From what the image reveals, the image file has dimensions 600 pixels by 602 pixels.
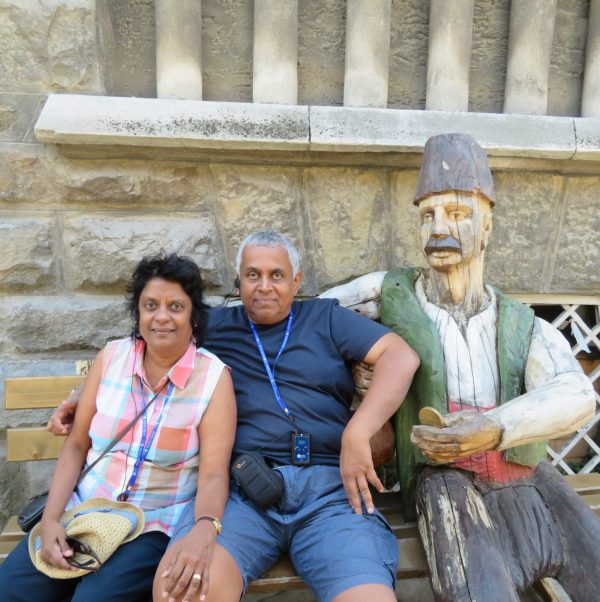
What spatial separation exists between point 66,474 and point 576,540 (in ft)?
4.96

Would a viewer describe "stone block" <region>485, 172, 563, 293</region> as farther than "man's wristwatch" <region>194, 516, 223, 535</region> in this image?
Yes

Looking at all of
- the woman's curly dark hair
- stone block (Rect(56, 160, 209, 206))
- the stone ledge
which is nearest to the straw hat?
the woman's curly dark hair

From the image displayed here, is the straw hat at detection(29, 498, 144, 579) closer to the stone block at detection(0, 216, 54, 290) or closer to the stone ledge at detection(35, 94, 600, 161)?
the stone block at detection(0, 216, 54, 290)

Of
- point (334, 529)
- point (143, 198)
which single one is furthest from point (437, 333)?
point (143, 198)

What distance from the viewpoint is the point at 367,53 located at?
261 centimetres

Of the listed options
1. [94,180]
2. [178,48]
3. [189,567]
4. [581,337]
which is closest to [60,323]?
[94,180]

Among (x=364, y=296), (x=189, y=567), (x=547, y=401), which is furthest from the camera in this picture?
(x=364, y=296)

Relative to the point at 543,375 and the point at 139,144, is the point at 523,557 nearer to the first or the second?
the point at 543,375

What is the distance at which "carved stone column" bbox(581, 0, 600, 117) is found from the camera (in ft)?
9.16

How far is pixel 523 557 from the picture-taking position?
1.74 metres

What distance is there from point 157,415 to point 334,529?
24.5 inches

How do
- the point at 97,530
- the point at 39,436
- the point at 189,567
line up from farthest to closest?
the point at 39,436 < the point at 97,530 < the point at 189,567

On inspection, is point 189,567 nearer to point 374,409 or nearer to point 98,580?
point 98,580

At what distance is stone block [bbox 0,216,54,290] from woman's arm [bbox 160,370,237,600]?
42.5 inches
